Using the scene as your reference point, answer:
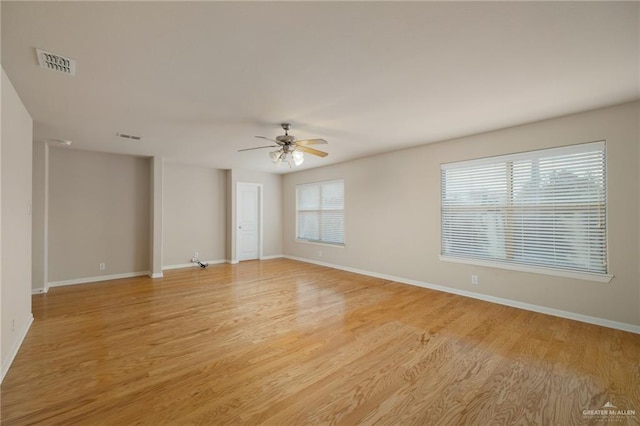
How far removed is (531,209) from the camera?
355 centimetres

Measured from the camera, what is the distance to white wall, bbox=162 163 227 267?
6.15 meters

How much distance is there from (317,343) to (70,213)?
5.23 meters

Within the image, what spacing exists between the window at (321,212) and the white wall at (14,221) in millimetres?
5029

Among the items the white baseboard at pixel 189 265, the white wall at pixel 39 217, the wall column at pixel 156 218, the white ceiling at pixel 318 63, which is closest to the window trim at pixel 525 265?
the white ceiling at pixel 318 63

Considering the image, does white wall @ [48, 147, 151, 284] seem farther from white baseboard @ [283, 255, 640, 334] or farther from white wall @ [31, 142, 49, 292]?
white baseboard @ [283, 255, 640, 334]

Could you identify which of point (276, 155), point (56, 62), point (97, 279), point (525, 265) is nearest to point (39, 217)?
point (97, 279)

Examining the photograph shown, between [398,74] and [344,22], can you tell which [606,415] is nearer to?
[398,74]

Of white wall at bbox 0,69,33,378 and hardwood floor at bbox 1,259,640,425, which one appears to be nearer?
hardwood floor at bbox 1,259,640,425

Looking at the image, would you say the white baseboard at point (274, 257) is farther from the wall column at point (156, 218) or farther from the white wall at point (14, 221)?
the white wall at point (14, 221)

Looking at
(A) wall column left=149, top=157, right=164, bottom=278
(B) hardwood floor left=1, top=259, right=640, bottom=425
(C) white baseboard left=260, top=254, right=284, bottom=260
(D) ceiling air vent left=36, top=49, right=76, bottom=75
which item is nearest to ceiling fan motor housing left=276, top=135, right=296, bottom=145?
(D) ceiling air vent left=36, top=49, right=76, bottom=75

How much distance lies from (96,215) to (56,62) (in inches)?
158

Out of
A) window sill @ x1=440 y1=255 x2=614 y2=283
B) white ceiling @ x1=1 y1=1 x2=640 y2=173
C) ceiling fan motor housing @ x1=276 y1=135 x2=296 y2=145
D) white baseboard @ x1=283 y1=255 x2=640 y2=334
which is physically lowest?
white baseboard @ x1=283 y1=255 x2=640 y2=334

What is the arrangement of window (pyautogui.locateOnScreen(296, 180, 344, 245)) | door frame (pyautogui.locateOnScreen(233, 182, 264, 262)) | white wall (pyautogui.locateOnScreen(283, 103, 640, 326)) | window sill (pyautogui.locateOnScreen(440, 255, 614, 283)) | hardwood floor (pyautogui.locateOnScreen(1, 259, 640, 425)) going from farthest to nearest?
door frame (pyautogui.locateOnScreen(233, 182, 264, 262)) < window (pyautogui.locateOnScreen(296, 180, 344, 245)) < window sill (pyautogui.locateOnScreen(440, 255, 614, 283)) < white wall (pyautogui.locateOnScreen(283, 103, 640, 326)) < hardwood floor (pyautogui.locateOnScreen(1, 259, 640, 425))

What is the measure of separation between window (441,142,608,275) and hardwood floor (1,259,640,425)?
0.76 metres
